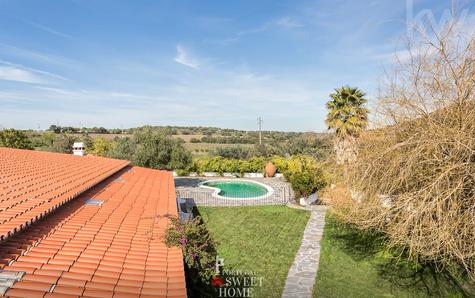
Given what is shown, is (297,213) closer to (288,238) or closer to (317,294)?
(288,238)

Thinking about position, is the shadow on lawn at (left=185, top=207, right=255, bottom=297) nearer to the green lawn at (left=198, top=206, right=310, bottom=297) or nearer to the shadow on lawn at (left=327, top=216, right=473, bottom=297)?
the green lawn at (left=198, top=206, right=310, bottom=297)

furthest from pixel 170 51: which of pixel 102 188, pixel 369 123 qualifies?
pixel 369 123

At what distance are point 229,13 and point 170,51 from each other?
5787 mm

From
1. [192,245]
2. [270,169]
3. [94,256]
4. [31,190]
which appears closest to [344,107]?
[270,169]

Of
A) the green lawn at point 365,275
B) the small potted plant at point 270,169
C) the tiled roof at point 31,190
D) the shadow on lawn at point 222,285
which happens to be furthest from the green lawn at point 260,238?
the small potted plant at point 270,169

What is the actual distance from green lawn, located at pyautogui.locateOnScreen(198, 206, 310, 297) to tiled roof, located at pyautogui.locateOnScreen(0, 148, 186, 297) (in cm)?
447

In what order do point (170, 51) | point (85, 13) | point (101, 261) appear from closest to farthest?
point (101, 261) < point (85, 13) < point (170, 51)

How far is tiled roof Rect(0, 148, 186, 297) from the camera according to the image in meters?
4.45

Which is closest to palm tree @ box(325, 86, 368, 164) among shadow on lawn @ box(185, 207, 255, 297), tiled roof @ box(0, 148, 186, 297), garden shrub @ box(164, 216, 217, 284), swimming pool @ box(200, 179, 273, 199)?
swimming pool @ box(200, 179, 273, 199)

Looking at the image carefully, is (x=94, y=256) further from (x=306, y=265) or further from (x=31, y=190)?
(x=306, y=265)

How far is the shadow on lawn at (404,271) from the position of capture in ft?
33.0

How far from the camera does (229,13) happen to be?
957 inches

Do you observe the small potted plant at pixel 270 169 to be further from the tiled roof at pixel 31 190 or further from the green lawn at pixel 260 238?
the tiled roof at pixel 31 190

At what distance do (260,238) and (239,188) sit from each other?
57.6 ft
